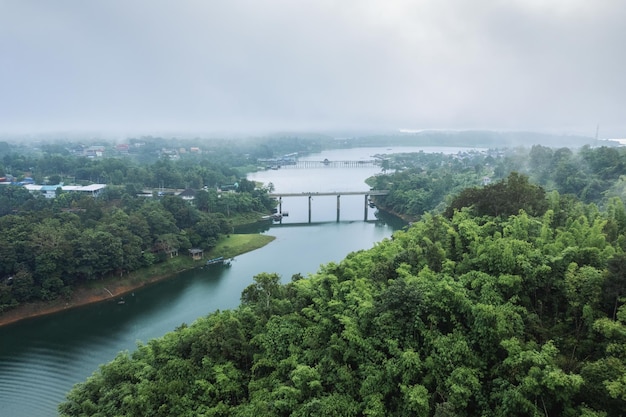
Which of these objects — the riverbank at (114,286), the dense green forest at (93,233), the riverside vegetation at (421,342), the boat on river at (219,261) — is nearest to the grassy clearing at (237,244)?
the riverbank at (114,286)

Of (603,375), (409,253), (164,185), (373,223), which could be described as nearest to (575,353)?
(603,375)

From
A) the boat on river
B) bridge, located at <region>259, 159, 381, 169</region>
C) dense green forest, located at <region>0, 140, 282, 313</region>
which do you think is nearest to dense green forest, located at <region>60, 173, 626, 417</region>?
dense green forest, located at <region>0, 140, 282, 313</region>

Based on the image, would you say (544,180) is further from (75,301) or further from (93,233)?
(75,301)

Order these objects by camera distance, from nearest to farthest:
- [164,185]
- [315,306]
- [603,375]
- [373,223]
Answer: [603,375], [315,306], [373,223], [164,185]

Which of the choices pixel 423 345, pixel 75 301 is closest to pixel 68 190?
pixel 75 301

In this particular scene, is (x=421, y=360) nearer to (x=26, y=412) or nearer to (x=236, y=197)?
(x=26, y=412)

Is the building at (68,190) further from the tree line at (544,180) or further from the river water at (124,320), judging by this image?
the tree line at (544,180)

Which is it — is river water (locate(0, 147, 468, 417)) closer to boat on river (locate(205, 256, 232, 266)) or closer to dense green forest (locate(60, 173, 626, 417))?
boat on river (locate(205, 256, 232, 266))
